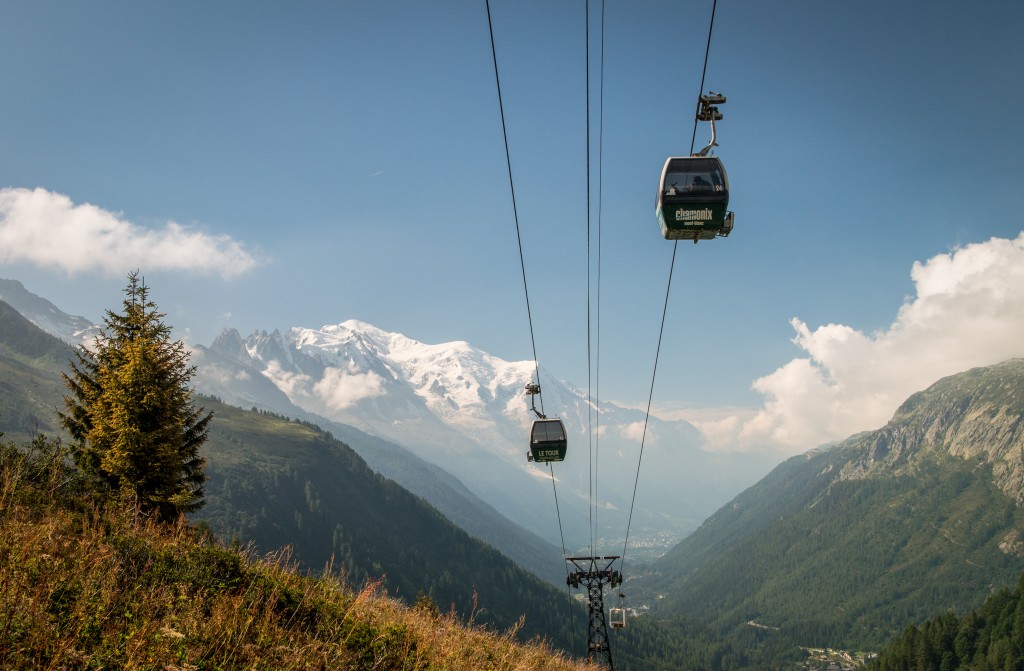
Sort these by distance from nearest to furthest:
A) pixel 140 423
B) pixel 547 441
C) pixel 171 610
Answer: pixel 171 610
pixel 140 423
pixel 547 441

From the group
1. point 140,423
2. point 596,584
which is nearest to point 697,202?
point 140,423

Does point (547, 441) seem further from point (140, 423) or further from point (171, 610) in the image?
point (171, 610)

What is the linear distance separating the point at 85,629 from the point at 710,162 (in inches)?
586

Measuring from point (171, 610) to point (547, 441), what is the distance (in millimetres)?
25464

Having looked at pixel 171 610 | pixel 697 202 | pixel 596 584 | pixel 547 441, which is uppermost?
pixel 697 202

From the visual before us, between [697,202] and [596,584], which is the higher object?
[697,202]

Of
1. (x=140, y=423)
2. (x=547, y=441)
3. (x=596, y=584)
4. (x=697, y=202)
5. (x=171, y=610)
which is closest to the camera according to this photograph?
(x=171, y=610)

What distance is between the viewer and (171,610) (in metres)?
5.99

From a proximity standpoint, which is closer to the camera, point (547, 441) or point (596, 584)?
point (547, 441)

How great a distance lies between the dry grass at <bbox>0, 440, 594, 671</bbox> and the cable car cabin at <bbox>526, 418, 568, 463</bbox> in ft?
70.5

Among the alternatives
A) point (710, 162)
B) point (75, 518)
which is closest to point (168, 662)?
point (75, 518)

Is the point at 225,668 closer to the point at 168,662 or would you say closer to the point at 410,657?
the point at 168,662

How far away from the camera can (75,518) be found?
7.79 metres

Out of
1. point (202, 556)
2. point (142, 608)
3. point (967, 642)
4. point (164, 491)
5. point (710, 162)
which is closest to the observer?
point (142, 608)
